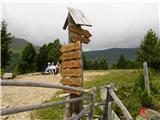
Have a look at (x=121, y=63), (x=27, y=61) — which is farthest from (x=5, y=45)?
(x=121, y=63)

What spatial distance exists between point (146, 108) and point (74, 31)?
5.26 metres

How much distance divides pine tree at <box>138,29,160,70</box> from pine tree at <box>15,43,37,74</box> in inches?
500

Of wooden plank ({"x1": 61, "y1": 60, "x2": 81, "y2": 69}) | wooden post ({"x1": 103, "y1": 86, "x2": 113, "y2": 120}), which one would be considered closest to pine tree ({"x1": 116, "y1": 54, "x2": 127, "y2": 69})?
wooden post ({"x1": 103, "y1": 86, "x2": 113, "y2": 120})

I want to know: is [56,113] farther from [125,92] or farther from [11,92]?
[11,92]

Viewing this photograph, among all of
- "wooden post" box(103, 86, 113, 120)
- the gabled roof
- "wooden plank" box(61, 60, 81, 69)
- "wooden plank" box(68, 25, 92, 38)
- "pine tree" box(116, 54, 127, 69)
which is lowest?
"wooden post" box(103, 86, 113, 120)

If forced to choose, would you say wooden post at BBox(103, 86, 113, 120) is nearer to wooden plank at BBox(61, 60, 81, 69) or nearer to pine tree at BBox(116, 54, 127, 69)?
wooden plank at BBox(61, 60, 81, 69)

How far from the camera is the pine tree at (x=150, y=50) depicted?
27781 millimetres

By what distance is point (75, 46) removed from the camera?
7988 mm

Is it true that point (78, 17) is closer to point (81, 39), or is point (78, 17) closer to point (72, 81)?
point (81, 39)

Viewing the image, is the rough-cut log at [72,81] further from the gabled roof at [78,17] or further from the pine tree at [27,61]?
the pine tree at [27,61]

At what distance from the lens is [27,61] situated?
1497 inches

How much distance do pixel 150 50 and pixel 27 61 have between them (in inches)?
570

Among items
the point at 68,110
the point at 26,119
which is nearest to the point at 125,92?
the point at 26,119

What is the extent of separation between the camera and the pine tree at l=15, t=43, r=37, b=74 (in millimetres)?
36922
